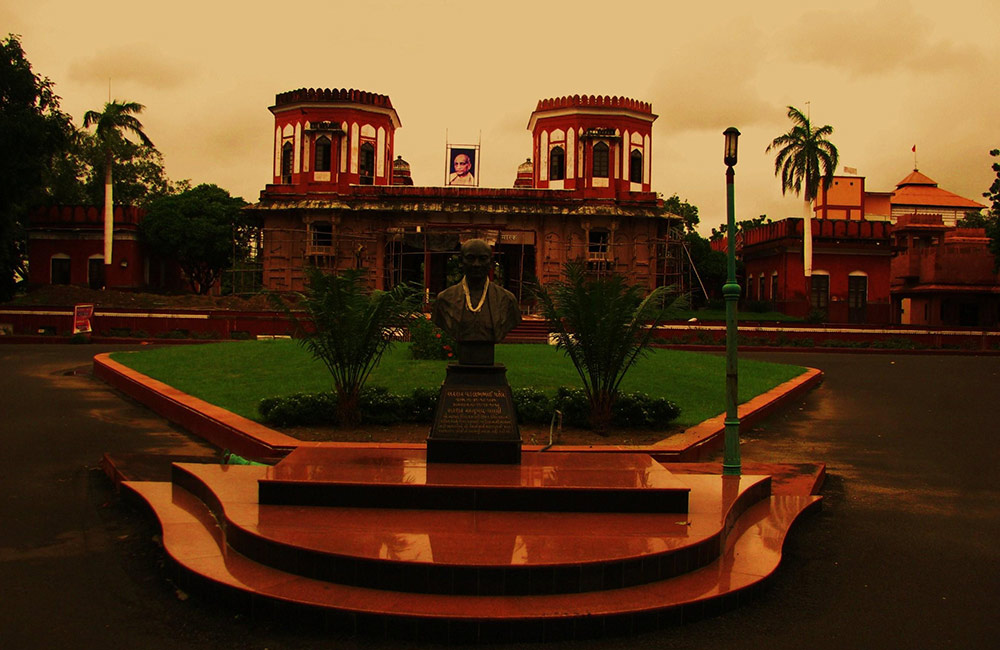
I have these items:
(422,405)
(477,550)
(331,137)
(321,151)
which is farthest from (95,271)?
(477,550)

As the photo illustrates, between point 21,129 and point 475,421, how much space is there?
25.1m

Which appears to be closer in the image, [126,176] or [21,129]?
[21,129]

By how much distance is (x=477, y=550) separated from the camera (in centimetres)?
532

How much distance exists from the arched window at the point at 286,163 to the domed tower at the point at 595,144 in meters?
10.7

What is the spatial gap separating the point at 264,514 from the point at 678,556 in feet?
8.99

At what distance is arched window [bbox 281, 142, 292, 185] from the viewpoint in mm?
38438

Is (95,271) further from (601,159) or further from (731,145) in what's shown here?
(731,145)

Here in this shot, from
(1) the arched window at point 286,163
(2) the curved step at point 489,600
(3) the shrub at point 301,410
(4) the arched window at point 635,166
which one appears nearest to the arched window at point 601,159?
(4) the arched window at point 635,166

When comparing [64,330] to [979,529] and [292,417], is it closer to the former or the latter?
[292,417]

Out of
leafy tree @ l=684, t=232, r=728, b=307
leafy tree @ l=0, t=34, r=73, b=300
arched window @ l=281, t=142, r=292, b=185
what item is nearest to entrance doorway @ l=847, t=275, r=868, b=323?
leafy tree @ l=684, t=232, r=728, b=307

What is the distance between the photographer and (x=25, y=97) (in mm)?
28641

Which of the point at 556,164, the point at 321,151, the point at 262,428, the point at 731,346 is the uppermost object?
the point at 321,151

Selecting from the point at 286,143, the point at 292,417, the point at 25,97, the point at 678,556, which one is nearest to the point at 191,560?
the point at 678,556

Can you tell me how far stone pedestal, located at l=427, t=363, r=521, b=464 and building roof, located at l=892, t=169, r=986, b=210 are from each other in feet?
195
